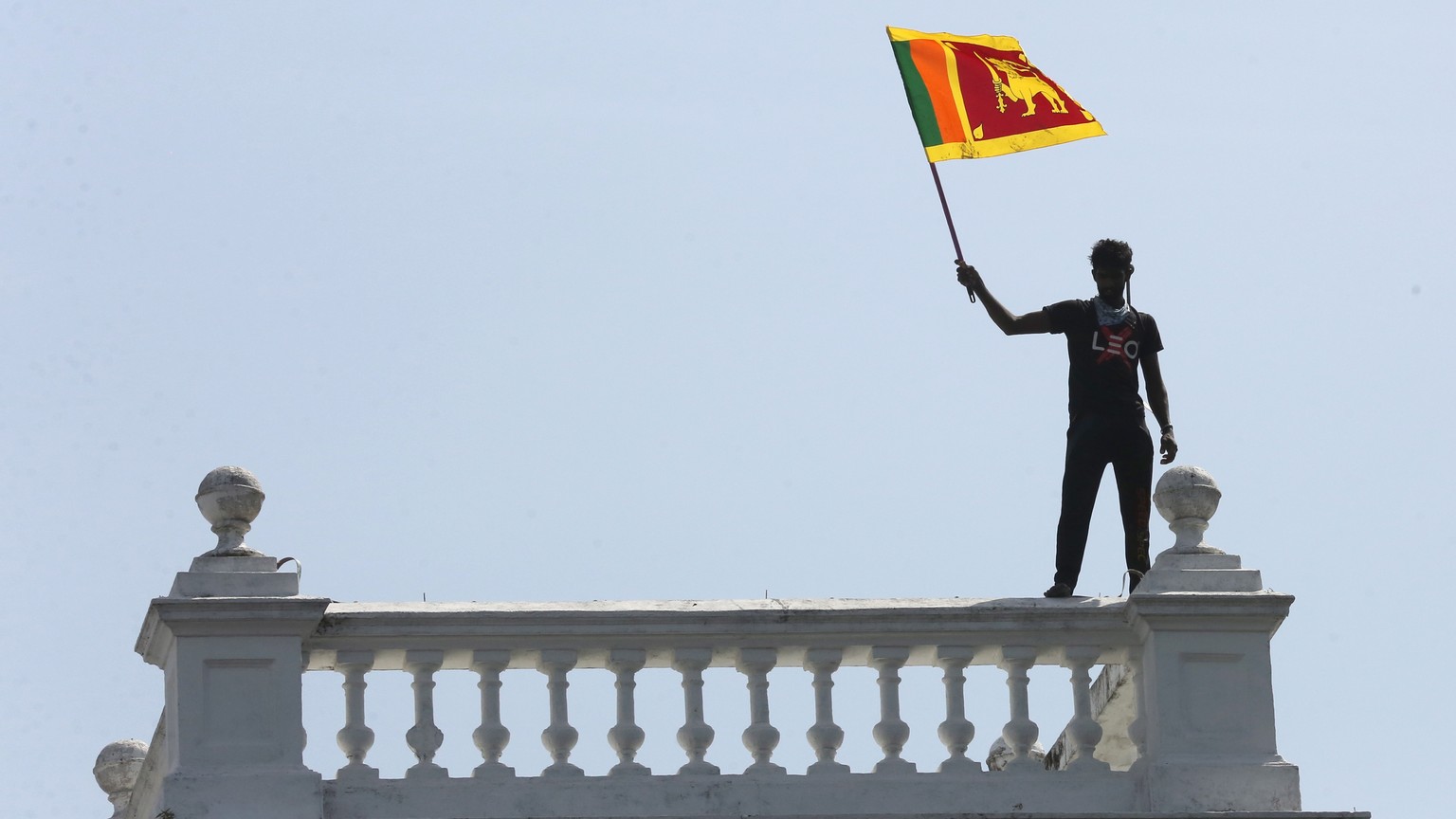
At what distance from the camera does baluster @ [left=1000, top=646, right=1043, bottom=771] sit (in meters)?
9.83

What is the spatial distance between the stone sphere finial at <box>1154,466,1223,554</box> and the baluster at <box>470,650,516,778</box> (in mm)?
2637

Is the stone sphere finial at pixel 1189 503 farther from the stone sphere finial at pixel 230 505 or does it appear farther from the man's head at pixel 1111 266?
the stone sphere finial at pixel 230 505

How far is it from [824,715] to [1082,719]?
1.02 metres

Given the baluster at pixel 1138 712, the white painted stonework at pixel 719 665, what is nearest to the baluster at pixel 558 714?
the white painted stonework at pixel 719 665

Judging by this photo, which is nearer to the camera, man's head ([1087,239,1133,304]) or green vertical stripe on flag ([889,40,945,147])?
man's head ([1087,239,1133,304])

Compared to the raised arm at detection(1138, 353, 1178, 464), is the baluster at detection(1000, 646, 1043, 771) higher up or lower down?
lower down

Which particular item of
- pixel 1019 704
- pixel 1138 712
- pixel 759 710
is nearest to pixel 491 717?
pixel 759 710

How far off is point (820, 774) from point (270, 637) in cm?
212

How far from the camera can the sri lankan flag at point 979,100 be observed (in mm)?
11805

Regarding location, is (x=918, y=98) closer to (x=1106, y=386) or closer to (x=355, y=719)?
(x=1106, y=386)

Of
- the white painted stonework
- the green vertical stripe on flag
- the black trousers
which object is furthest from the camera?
the green vertical stripe on flag

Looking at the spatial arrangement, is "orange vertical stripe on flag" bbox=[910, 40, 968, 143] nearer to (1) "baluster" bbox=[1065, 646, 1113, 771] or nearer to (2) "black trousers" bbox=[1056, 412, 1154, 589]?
(2) "black trousers" bbox=[1056, 412, 1154, 589]

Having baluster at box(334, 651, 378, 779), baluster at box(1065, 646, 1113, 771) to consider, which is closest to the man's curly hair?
baluster at box(1065, 646, 1113, 771)

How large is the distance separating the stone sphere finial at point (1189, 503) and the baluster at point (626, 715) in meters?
2.14
